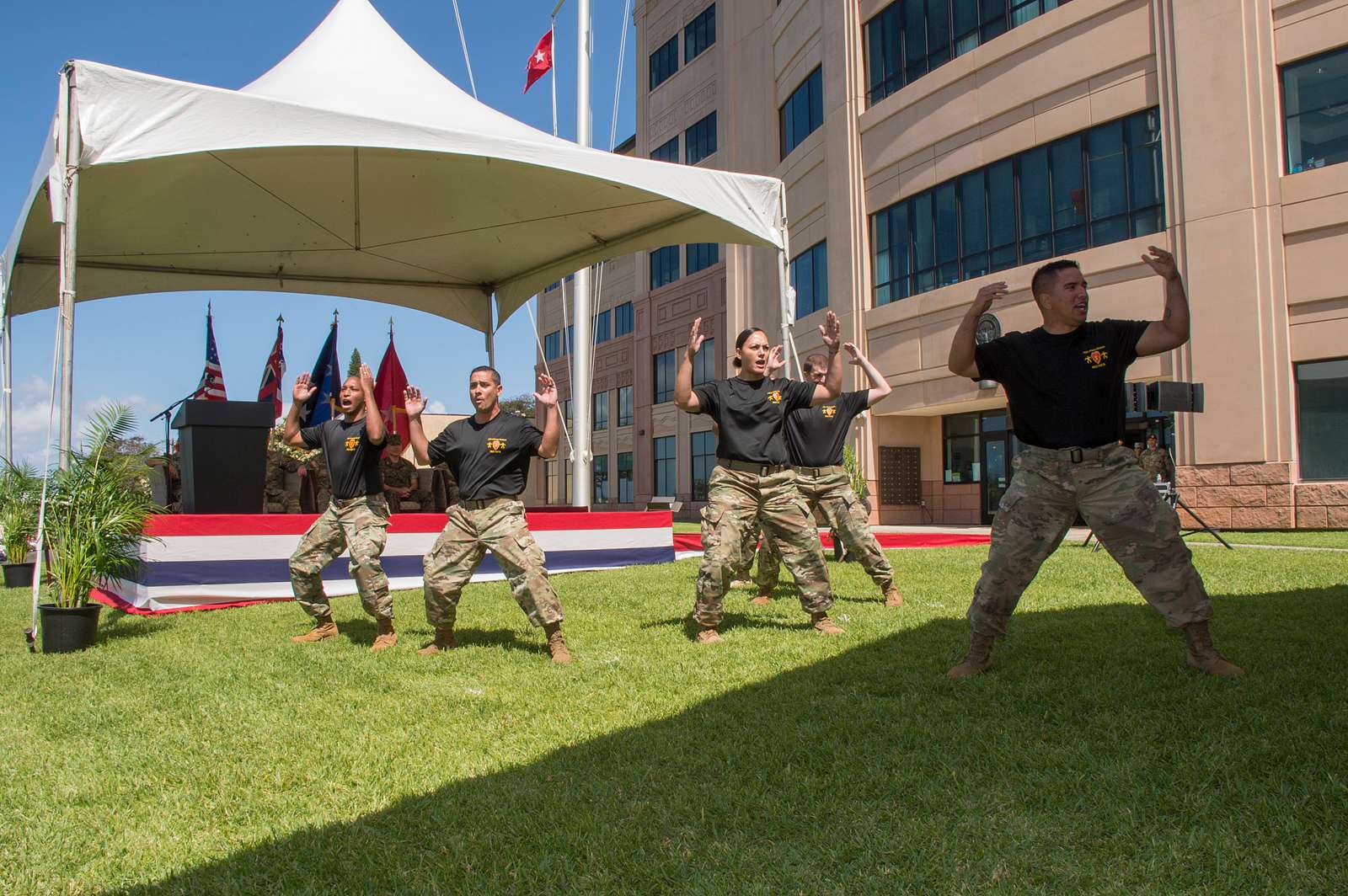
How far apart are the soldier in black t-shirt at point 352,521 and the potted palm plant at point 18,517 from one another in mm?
2414

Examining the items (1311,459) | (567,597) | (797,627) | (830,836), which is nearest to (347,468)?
(567,597)

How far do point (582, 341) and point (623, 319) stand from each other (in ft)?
89.0

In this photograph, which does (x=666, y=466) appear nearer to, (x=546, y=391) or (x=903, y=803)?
(x=546, y=391)

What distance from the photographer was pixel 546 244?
1256cm

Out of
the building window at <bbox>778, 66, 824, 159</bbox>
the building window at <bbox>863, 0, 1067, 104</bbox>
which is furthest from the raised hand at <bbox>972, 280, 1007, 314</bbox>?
the building window at <bbox>778, 66, 824, 159</bbox>

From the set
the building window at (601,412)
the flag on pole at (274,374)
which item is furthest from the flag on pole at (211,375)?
the building window at (601,412)

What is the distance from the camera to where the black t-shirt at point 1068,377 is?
14.5 feet

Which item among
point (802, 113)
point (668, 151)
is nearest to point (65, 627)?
point (802, 113)

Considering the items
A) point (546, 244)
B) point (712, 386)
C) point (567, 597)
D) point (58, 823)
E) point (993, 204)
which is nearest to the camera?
point (58, 823)

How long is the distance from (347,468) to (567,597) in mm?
2514

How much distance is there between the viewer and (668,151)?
3544 centimetres

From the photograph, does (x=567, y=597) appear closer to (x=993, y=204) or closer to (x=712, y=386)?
(x=712, y=386)

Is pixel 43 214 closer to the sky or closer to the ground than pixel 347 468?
closer to the sky

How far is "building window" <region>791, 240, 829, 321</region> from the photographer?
2409 cm
